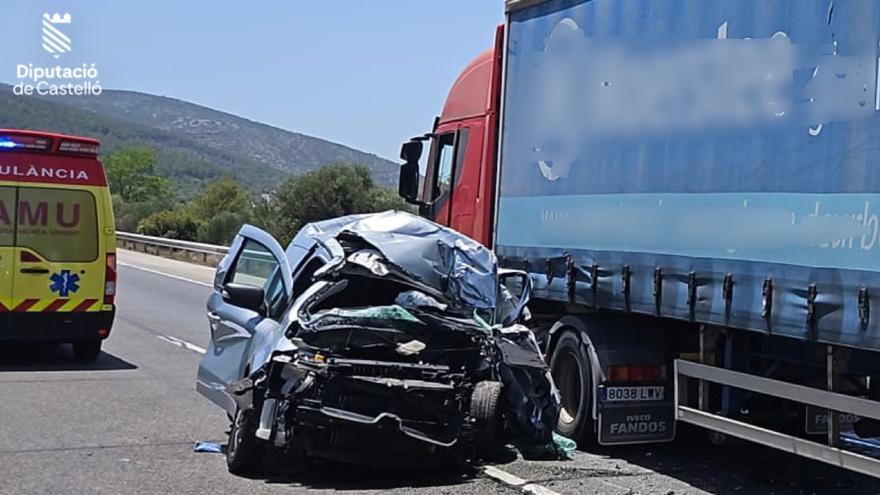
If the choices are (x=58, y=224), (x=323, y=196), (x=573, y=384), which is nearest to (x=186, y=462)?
(x=573, y=384)

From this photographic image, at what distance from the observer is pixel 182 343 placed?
15.0 m

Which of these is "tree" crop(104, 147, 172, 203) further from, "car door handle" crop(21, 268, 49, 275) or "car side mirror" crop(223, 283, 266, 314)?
"car side mirror" crop(223, 283, 266, 314)

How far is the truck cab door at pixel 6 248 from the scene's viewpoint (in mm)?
12219

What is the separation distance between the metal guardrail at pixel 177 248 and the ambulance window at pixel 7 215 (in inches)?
649

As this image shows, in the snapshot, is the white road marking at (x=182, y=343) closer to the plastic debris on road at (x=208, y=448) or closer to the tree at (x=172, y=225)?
the plastic debris on road at (x=208, y=448)

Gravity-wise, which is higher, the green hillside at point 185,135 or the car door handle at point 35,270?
the green hillside at point 185,135

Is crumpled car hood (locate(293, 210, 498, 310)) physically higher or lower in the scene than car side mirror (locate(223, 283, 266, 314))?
higher

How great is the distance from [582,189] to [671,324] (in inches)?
47.1

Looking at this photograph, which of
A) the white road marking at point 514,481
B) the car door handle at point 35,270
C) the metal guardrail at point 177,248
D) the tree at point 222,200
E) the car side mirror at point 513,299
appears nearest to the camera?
the white road marking at point 514,481

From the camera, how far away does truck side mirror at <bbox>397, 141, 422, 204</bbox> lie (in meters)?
11.7

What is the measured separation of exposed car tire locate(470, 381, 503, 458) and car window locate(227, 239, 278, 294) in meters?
2.18

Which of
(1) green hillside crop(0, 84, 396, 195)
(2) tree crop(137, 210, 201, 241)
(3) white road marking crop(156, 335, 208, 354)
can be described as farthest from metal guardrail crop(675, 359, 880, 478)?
(1) green hillside crop(0, 84, 396, 195)

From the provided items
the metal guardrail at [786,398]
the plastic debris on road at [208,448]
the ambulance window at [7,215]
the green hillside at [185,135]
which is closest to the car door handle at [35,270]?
the ambulance window at [7,215]

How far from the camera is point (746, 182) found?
6707 mm
